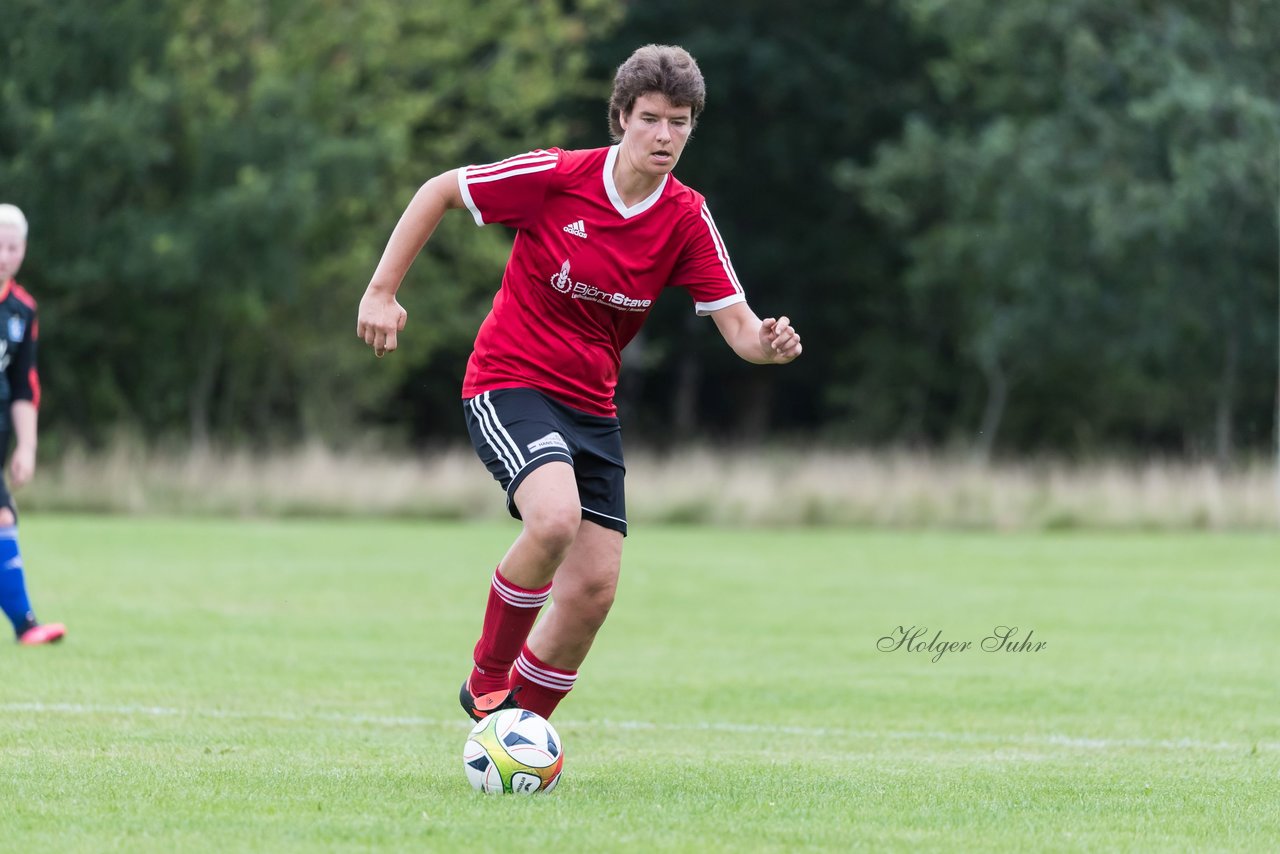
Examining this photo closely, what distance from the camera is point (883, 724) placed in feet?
25.6

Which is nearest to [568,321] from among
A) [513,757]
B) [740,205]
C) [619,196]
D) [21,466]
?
[619,196]

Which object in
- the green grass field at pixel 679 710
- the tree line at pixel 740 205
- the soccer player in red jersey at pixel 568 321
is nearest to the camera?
the green grass field at pixel 679 710

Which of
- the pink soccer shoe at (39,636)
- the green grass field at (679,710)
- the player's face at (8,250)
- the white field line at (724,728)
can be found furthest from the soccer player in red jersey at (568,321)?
the pink soccer shoe at (39,636)

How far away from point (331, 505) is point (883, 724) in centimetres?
1783

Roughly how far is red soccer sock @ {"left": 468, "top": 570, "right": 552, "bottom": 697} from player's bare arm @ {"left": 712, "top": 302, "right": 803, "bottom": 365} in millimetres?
1009

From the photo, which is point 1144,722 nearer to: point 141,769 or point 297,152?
point 141,769

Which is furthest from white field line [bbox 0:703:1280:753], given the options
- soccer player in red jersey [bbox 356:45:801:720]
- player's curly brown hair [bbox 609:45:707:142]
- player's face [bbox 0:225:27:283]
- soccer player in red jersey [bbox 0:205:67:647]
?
player's curly brown hair [bbox 609:45:707:142]

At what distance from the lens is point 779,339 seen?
5750mm

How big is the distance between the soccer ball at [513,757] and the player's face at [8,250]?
4.69 meters

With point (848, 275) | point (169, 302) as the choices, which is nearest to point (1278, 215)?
point (848, 275)

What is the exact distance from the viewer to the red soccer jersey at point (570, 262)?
19.1ft

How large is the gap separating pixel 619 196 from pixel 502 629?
56.1 inches

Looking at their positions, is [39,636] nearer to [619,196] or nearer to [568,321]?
[568,321]

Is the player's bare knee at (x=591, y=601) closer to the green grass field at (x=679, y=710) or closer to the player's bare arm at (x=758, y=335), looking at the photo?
the green grass field at (x=679, y=710)
